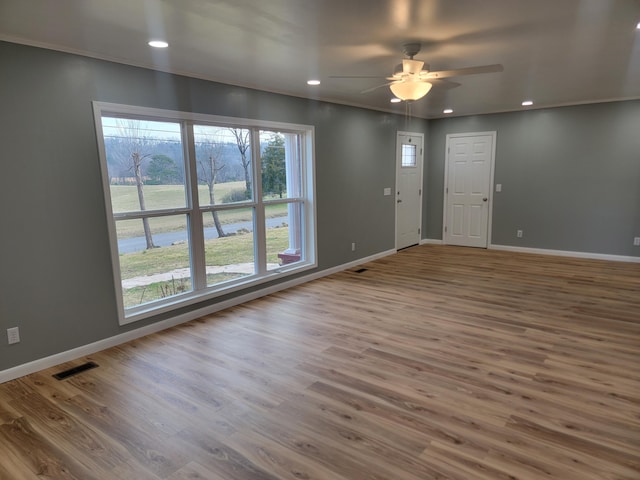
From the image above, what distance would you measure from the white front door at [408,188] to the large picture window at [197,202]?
2.33m

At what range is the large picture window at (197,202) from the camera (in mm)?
3467

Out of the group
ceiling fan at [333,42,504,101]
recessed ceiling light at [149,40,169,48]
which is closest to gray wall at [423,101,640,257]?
ceiling fan at [333,42,504,101]

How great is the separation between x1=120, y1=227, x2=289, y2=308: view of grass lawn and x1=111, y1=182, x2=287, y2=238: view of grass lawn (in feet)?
0.65

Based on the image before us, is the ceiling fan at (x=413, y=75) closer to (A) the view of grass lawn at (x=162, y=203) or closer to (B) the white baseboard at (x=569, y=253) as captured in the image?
(A) the view of grass lawn at (x=162, y=203)

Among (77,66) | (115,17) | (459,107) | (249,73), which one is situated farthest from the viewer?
(459,107)

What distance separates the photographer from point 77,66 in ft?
9.94

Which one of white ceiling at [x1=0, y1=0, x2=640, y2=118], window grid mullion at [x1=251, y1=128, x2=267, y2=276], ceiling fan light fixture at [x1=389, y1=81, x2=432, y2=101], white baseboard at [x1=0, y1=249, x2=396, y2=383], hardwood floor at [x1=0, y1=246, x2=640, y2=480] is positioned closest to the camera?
hardwood floor at [x1=0, y1=246, x2=640, y2=480]

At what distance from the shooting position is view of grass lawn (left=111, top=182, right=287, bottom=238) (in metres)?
3.46

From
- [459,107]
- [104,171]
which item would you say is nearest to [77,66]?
[104,171]

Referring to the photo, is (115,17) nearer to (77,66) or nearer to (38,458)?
(77,66)

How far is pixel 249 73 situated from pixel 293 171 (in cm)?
158

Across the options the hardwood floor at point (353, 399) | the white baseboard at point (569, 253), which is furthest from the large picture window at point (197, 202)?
the white baseboard at point (569, 253)

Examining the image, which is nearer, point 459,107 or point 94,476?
point 94,476

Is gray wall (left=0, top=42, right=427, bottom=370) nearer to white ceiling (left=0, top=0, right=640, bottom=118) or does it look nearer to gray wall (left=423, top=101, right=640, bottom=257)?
white ceiling (left=0, top=0, right=640, bottom=118)
